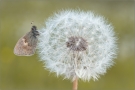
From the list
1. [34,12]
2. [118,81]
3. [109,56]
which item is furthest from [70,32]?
[34,12]

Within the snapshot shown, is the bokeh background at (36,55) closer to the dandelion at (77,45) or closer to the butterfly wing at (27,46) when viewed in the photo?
the butterfly wing at (27,46)

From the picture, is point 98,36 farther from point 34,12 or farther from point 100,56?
point 34,12

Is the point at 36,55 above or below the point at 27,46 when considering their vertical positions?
above

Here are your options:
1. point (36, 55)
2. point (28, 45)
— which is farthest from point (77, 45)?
point (36, 55)

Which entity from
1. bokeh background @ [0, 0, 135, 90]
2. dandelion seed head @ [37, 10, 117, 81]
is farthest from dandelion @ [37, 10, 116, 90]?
bokeh background @ [0, 0, 135, 90]

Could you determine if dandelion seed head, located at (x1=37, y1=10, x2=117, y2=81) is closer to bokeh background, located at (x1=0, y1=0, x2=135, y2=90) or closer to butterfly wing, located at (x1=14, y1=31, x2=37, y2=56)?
butterfly wing, located at (x1=14, y1=31, x2=37, y2=56)

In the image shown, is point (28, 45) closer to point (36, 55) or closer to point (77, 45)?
point (77, 45)

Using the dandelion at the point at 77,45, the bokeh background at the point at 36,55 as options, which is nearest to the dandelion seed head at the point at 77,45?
the dandelion at the point at 77,45

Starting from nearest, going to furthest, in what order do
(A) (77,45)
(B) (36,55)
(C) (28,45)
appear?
1. (A) (77,45)
2. (C) (28,45)
3. (B) (36,55)
